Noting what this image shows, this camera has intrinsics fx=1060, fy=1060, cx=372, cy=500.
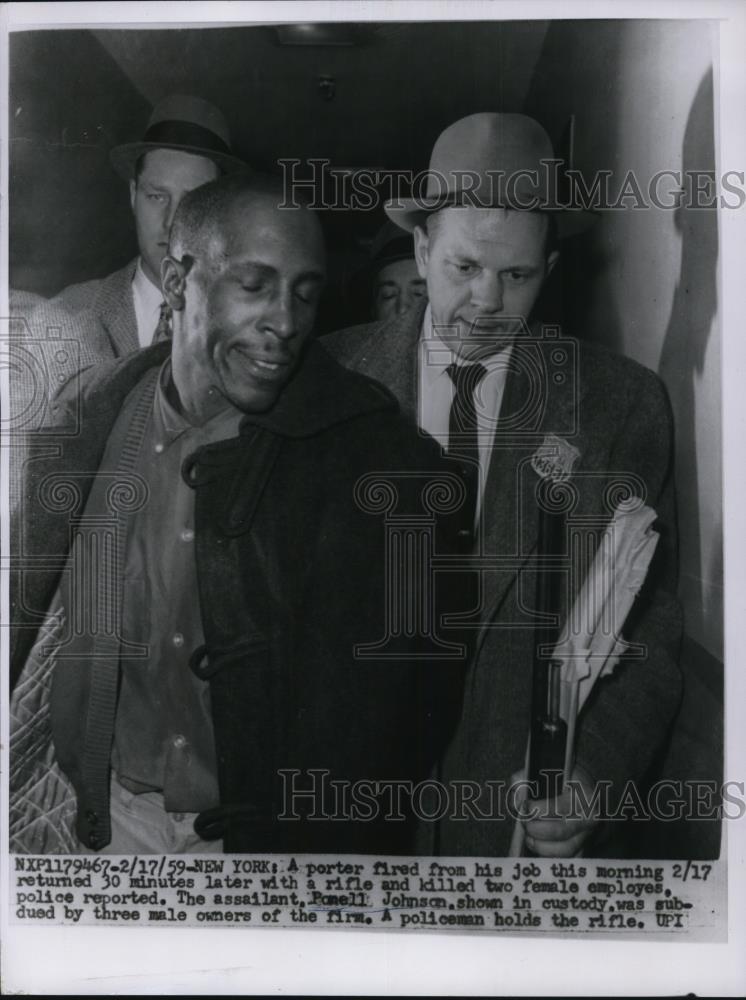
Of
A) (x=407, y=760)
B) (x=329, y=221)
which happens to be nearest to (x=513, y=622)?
(x=407, y=760)

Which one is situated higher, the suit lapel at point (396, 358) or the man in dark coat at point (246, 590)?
the suit lapel at point (396, 358)

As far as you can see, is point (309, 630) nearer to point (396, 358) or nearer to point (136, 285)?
point (396, 358)

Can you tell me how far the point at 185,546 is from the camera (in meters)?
2.43

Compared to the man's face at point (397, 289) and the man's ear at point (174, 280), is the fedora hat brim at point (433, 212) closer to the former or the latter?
the man's face at point (397, 289)

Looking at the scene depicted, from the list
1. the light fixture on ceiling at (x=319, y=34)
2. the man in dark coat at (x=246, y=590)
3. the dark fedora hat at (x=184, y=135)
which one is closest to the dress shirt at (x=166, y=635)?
the man in dark coat at (x=246, y=590)

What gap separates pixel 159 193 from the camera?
2.45m

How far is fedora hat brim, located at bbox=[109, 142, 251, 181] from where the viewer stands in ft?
7.96

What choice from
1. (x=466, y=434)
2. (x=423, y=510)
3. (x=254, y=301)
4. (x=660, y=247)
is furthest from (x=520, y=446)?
(x=254, y=301)

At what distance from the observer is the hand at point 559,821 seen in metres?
2.41

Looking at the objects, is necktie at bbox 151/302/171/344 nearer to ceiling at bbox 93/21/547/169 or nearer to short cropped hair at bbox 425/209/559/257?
ceiling at bbox 93/21/547/169

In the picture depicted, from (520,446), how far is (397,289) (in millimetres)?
455

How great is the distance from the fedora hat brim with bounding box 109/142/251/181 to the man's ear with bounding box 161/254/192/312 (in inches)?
8.8

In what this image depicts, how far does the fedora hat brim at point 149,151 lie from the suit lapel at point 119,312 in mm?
228

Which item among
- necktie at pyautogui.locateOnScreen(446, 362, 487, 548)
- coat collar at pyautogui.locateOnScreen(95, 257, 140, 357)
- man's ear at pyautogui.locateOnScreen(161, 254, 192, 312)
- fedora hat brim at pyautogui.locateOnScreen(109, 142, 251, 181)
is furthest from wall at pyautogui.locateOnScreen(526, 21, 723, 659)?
coat collar at pyautogui.locateOnScreen(95, 257, 140, 357)
